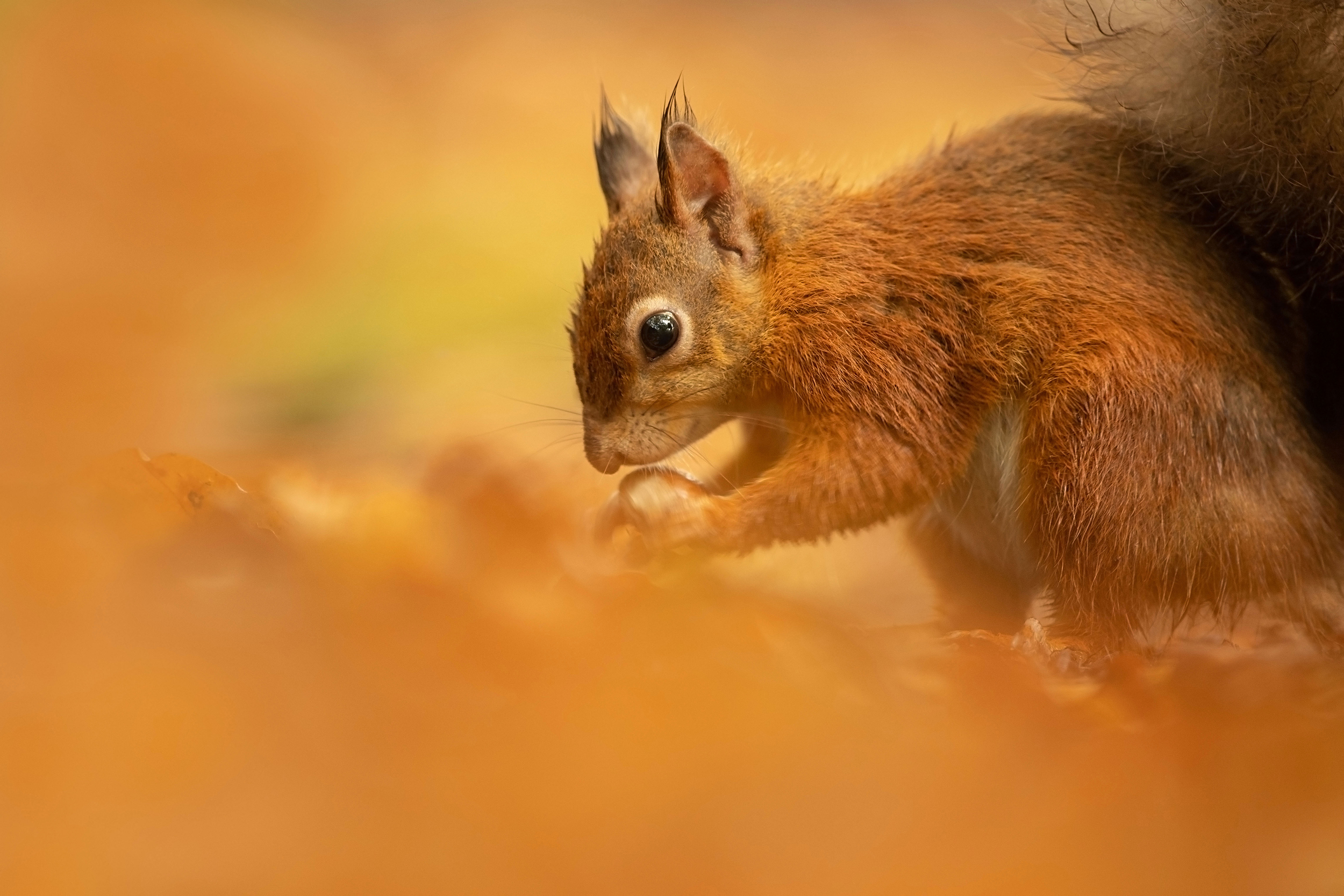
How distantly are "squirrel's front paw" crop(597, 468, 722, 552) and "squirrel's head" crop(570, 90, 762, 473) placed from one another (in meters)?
0.06

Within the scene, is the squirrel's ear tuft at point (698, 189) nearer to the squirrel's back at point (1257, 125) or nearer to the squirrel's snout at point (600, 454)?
the squirrel's snout at point (600, 454)

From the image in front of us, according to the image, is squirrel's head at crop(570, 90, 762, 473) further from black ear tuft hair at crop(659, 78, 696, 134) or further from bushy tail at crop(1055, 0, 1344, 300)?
bushy tail at crop(1055, 0, 1344, 300)

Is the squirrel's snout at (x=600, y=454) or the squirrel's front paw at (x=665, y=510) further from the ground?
Result: the squirrel's snout at (x=600, y=454)

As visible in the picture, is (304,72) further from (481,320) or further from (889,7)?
(889,7)

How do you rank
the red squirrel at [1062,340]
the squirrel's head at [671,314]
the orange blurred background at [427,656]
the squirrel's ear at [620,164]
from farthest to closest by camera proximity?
the squirrel's ear at [620,164] < the squirrel's head at [671,314] < the red squirrel at [1062,340] < the orange blurred background at [427,656]

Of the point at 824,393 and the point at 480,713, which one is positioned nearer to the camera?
the point at 480,713

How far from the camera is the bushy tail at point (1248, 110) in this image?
4.08ft

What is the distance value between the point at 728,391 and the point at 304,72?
151cm

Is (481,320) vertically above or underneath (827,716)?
above

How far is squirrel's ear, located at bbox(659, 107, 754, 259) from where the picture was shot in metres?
1.29

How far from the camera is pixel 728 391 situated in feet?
4.43

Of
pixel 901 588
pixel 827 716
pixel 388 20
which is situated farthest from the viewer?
pixel 388 20

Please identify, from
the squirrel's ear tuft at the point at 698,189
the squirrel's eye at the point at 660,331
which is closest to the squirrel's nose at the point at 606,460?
the squirrel's eye at the point at 660,331

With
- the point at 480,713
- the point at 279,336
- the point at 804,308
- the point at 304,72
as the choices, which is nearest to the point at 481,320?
the point at 279,336
